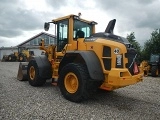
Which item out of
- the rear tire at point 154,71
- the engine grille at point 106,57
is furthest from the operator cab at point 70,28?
the rear tire at point 154,71

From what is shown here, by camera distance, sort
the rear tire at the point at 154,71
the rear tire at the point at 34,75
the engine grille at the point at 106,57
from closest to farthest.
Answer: the engine grille at the point at 106,57 < the rear tire at the point at 34,75 < the rear tire at the point at 154,71

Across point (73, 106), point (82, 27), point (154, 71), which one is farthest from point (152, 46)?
point (73, 106)

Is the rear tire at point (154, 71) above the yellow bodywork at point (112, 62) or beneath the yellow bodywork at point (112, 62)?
beneath

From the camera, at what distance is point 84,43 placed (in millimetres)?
6551

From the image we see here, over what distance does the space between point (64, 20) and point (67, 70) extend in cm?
208

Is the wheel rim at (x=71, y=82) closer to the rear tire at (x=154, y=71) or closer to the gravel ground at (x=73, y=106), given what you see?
the gravel ground at (x=73, y=106)

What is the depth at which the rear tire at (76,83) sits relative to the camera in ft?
19.3

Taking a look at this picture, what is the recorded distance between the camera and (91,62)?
5879 millimetres

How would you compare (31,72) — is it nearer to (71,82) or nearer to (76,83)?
(71,82)

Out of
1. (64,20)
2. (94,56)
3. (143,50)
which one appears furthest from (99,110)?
(143,50)

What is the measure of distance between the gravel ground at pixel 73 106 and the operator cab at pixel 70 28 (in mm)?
1753

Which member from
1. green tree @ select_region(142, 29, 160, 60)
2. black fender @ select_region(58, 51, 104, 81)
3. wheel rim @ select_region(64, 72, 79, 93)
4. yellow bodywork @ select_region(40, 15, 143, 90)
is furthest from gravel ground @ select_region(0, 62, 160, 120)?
green tree @ select_region(142, 29, 160, 60)

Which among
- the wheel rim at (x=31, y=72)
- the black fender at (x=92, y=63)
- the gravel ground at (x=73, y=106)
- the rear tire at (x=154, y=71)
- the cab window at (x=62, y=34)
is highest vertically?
the cab window at (x=62, y=34)

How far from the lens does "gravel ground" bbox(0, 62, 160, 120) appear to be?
5000mm
